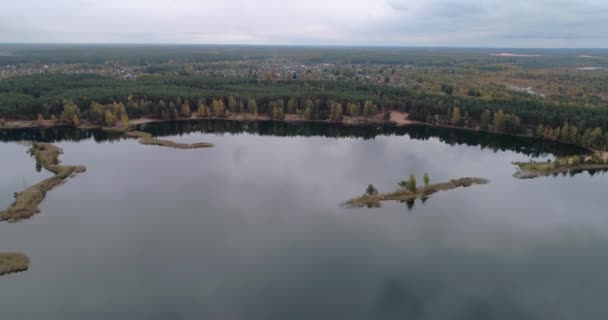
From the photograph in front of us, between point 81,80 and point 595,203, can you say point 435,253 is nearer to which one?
point 595,203

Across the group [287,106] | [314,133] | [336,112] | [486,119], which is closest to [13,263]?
[314,133]

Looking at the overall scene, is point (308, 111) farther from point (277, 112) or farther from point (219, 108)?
point (219, 108)

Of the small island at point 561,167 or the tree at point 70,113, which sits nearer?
the small island at point 561,167

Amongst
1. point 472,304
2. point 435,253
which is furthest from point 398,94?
point 472,304

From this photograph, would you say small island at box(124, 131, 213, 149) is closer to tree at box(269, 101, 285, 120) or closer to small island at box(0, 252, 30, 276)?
tree at box(269, 101, 285, 120)

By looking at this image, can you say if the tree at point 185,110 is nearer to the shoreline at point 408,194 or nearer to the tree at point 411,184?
the shoreline at point 408,194

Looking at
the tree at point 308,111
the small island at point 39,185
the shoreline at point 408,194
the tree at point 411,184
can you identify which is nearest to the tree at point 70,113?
the small island at point 39,185

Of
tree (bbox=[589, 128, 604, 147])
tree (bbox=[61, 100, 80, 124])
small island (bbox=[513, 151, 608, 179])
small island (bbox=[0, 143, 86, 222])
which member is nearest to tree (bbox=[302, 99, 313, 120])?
small island (bbox=[513, 151, 608, 179])
